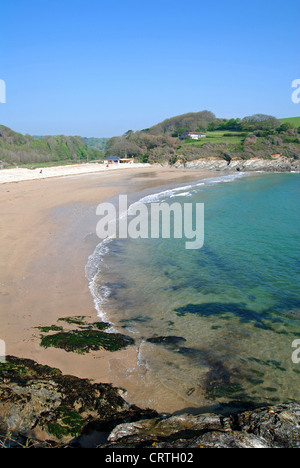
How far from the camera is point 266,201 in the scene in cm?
2378

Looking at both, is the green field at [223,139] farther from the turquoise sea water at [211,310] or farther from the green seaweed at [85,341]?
the green seaweed at [85,341]

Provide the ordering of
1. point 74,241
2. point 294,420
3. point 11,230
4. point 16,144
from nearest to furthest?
1. point 294,420
2. point 74,241
3. point 11,230
4. point 16,144

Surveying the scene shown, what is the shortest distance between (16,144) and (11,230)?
62721 mm

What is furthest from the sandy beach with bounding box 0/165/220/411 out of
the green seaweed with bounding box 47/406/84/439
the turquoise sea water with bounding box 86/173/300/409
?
the green seaweed with bounding box 47/406/84/439

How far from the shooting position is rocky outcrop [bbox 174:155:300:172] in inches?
1989

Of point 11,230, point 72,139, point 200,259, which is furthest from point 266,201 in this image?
point 72,139

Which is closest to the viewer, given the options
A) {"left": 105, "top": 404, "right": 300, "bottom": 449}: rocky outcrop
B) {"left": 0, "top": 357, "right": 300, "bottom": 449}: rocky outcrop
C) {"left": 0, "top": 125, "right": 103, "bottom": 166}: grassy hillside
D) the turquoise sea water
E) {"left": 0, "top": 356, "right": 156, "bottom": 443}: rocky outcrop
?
{"left": 105, "top": 404, "right": 300, "bottom": 449}: rocky outcrop

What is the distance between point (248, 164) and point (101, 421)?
53251mm

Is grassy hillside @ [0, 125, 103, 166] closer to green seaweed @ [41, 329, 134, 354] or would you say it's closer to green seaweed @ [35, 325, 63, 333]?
green seaweed @ [35, 325, 63, 333]

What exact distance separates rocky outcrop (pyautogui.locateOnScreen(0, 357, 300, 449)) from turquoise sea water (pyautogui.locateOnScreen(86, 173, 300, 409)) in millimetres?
777

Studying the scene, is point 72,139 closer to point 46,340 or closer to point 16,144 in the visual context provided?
point 16,144

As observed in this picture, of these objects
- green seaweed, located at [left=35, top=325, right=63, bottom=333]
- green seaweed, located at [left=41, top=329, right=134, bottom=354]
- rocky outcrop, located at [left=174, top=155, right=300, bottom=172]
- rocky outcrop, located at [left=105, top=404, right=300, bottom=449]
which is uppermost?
rocky outcrop, located at [left=174, top=155, right=300, bottom=172]
